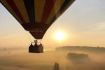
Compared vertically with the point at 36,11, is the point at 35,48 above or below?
below

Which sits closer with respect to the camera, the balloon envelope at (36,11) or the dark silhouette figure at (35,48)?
the balloon envelope at (36,11)

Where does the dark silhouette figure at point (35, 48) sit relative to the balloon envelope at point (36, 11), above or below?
below

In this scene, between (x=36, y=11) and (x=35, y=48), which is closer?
(x=36, y=11)

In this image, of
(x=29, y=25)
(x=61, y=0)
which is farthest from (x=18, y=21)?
(x=61, y=0)

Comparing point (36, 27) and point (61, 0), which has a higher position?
point (61, 0)

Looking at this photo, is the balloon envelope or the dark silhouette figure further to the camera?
the dark silhouette figure

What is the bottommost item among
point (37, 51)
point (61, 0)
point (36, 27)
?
point (37, 51)

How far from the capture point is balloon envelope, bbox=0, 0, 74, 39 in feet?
82.6

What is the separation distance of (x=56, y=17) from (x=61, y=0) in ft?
10.6

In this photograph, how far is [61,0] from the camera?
2522 cm

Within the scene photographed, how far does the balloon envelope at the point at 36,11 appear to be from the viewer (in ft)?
82.6

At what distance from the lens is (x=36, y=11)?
2602 cm

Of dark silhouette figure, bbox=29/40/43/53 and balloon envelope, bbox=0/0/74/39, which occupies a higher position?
balloon envelope, bbox=0/0/74/39

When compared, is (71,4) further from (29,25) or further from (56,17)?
(29,25)
